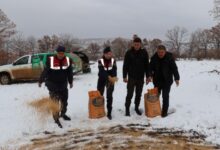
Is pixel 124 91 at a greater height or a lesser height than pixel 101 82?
lesser

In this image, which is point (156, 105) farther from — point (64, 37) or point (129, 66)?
point (64, 37)

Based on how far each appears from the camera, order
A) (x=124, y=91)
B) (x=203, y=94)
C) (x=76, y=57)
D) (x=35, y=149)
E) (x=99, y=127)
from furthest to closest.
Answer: (x=76, y=57) < (x=124, y=91) < (x=203, y=94) < (x=99, y=127) < (x=35, y=149)

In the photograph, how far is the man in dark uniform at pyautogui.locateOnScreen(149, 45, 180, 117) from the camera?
32.0ft

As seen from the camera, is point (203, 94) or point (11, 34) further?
point (11, 34)

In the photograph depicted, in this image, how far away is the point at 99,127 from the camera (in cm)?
917

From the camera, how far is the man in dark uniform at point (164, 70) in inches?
384

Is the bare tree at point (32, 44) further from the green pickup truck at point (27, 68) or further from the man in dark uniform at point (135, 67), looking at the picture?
the man in dark uniform at point (135, 67)

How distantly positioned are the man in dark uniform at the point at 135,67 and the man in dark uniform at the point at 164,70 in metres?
0.23

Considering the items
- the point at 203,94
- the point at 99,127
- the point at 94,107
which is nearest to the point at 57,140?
the point at 99,127

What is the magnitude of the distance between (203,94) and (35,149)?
612 centimetres

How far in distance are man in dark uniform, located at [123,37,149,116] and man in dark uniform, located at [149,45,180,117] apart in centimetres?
23

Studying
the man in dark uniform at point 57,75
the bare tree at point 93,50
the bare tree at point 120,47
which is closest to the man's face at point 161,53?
the man in dark uniform at point 57,75

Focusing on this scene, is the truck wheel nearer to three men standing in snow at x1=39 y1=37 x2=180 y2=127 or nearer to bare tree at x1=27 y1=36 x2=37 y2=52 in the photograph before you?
three men standing in snow at x1=39 y1=37 x2=180 y2=127

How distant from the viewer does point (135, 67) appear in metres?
9.88
